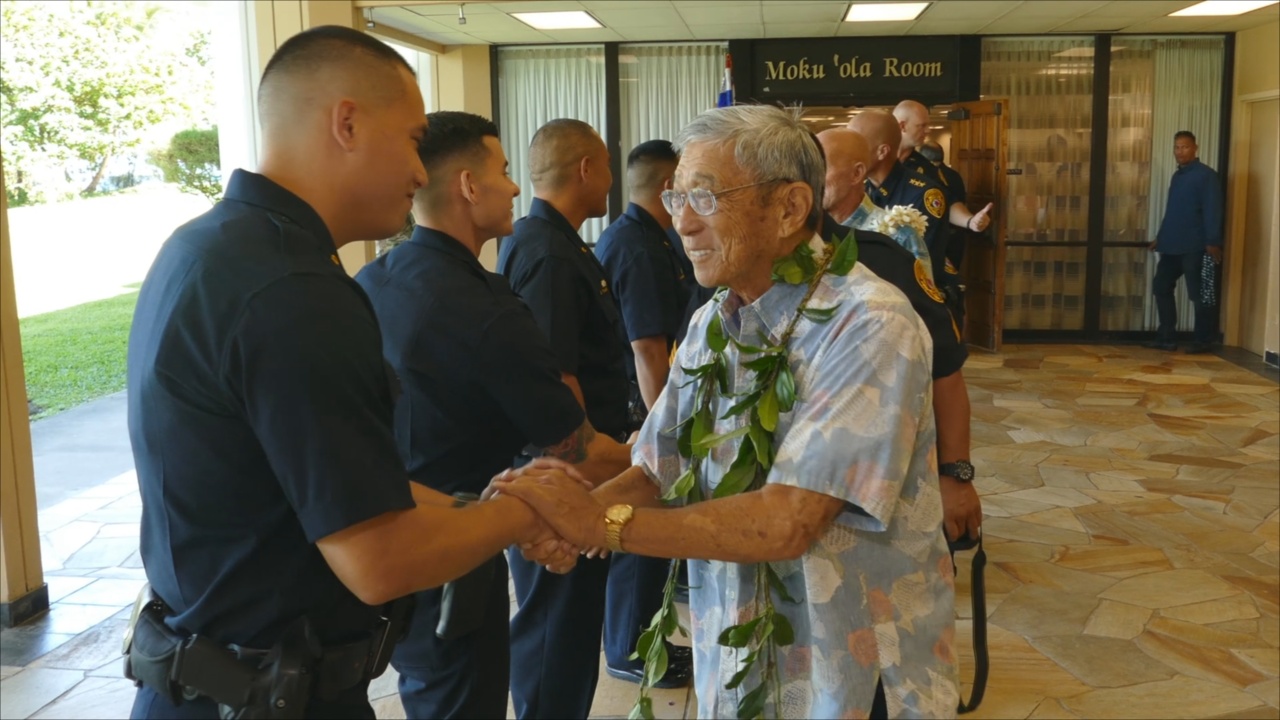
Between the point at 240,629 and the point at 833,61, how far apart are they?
1109cm

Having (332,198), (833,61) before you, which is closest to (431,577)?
(332,198)

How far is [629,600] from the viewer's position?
13.6ft

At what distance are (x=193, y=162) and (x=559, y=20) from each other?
17.3 feet

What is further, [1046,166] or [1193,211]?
[1046,166]

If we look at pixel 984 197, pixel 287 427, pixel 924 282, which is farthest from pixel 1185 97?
pixel 287 427

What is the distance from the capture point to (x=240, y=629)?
165 cm

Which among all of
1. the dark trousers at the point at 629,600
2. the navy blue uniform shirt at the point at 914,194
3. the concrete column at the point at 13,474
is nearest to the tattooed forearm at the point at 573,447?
the dark trousers at the point at 629,600

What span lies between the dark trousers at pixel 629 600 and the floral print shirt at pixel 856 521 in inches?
85.3

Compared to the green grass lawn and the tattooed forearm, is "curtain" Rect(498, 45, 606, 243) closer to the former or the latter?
the green grass lawn

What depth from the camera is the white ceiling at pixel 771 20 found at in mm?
9469

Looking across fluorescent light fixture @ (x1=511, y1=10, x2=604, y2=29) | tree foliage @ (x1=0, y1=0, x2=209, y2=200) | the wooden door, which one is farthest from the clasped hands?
the wooden door

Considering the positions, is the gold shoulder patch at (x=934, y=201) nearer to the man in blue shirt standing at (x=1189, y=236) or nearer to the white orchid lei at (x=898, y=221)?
the white orchid lei at (x=898, y=221)

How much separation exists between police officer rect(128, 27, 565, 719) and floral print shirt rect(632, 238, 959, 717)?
0.51 meters

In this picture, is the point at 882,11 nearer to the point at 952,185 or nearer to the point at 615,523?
the point at 952,185
